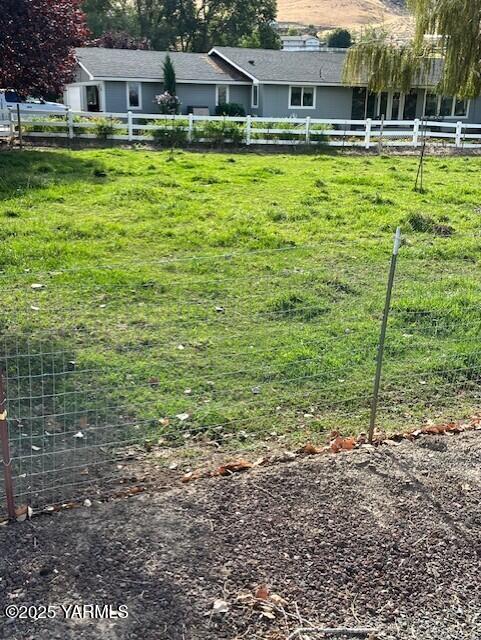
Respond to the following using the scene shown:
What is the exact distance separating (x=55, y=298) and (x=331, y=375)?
316 cm

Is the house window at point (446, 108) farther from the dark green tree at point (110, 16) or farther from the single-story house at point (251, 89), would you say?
the dark green tree at point (110, 16)

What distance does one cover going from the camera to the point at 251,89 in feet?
109

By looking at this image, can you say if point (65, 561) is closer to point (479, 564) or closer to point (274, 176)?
point (479, 564)

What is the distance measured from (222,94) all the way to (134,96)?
4.33 metres

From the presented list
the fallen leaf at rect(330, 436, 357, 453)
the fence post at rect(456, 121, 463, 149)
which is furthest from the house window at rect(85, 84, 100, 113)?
the fallen leaf at rect(330, 436, 357, 453)

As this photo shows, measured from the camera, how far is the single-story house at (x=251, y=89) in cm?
3166

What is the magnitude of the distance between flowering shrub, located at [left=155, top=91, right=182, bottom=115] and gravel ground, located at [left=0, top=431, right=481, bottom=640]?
90.9ft

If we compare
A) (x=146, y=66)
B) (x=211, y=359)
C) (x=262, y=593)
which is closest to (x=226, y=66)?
(x=146, y=66)

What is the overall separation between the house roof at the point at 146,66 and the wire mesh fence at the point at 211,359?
84.9 feet

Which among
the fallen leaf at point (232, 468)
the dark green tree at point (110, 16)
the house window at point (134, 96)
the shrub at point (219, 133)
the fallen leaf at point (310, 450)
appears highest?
the dark green tree at point (110, 16)

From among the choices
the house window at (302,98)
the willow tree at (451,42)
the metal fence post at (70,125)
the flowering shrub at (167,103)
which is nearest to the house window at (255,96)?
the house window at (302,98)

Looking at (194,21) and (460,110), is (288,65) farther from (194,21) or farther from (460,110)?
(194,21)

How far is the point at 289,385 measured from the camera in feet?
18.0

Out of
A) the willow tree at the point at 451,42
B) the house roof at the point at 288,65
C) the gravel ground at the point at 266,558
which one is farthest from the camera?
the house roof at the point at 288,65
